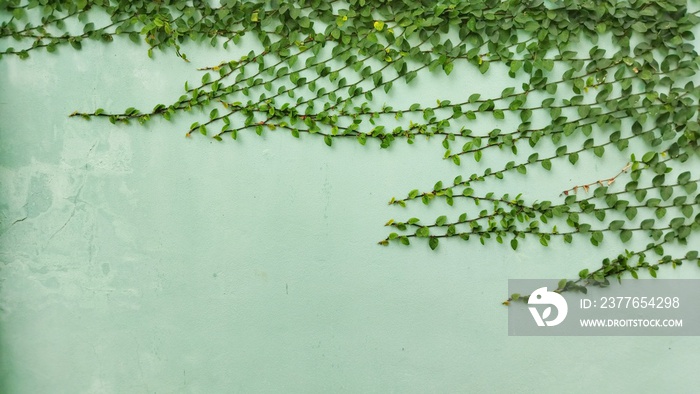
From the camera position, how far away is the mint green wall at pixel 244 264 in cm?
218

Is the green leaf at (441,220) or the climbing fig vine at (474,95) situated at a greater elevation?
the climbing fig vine at (474,95)

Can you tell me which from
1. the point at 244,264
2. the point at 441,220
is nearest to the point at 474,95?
the point at 441,220

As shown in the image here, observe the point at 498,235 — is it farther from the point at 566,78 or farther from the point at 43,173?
the point at 43,173

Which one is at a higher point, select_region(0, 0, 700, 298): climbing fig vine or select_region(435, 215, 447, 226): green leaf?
select_region(0, 0, 700, 298): climbing fig vine

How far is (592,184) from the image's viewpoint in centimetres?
217

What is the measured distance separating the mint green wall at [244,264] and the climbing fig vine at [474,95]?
51 millimetres

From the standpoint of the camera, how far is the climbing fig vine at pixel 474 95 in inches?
82.9

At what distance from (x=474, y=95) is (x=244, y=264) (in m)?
1.01

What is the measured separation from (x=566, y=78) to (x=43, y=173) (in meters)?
1.87

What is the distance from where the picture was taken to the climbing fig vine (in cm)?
211

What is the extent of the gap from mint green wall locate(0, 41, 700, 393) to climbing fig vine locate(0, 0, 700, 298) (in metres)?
0.05

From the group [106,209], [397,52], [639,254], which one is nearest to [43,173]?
[106,209]

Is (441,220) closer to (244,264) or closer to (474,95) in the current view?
(474,95)

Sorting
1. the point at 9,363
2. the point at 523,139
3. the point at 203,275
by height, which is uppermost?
the point at 523,139
